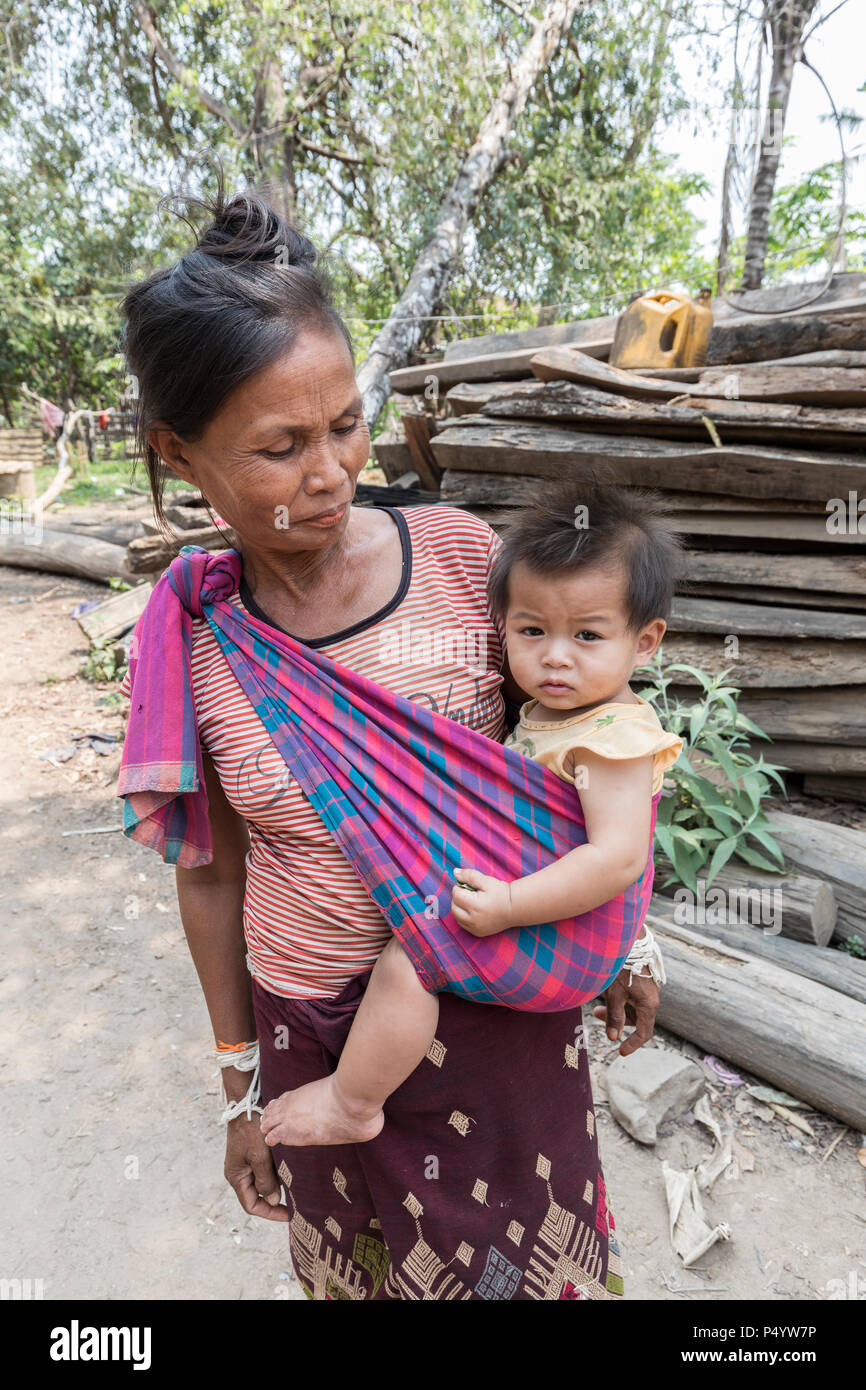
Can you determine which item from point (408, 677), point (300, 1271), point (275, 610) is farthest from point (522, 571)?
point (300, 1271)

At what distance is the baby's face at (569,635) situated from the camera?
3.91 feet

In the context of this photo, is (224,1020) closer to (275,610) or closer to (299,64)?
(275,610)

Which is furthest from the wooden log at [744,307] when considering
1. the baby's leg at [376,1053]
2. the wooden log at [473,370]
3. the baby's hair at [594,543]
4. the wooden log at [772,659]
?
the baby's leg at [376,1053]

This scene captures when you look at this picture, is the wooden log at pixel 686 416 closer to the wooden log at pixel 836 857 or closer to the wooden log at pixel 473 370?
the wooden log at pixel 473 370

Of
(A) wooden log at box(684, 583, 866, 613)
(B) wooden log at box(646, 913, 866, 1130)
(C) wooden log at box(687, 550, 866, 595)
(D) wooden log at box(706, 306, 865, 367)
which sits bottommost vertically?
(B) wooden log at box(646, 913, 866, 1130)

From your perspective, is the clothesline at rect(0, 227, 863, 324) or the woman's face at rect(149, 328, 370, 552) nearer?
the woman's face at rect(149, 328, 370, 552)

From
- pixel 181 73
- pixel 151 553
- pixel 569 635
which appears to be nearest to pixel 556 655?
pixel 569 635

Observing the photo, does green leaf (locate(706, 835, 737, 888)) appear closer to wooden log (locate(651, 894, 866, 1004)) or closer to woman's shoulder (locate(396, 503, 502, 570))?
wooden log (locate(651, 894, 866, 1004))

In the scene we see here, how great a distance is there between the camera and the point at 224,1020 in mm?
1455

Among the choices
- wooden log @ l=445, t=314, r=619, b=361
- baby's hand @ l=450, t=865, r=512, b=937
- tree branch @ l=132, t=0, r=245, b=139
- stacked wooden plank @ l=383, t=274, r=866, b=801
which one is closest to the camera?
baby's hand @ l=450, t=865, r=512, b=937

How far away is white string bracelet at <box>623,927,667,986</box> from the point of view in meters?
1.49

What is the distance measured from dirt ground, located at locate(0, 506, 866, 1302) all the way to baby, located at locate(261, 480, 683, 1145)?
1.42 m

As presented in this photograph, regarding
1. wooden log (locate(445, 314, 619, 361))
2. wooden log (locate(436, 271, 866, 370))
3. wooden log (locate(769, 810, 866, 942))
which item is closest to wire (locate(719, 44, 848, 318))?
wooden log (locate(436, 271, 866, 370))

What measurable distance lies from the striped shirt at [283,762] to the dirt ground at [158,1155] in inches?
58.8
